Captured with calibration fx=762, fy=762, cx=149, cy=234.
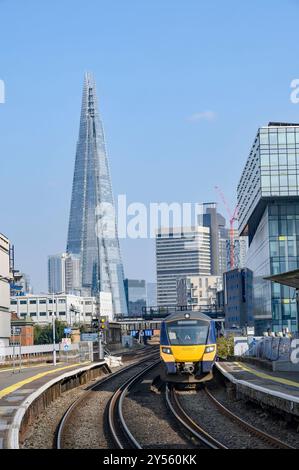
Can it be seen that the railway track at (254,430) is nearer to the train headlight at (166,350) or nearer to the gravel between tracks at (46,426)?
the train headlight at (166,350)

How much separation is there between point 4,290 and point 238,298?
208 feet

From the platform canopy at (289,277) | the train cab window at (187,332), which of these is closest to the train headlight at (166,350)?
the train cab window at (187,332)

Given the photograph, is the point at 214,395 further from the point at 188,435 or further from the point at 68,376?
the point at 188,435

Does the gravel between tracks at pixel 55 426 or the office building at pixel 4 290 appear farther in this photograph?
the office building at pixel 4 290

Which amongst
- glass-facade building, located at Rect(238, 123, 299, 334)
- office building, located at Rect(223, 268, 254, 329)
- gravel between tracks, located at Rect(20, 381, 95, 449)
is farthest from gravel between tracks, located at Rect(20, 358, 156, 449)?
office building, located at Rect(223, 268, 254, 329)

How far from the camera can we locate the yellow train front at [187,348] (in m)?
Answer: 31.8

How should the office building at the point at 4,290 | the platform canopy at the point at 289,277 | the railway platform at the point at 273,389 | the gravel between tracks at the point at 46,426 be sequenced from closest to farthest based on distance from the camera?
the gravel between tracks at the point at 46,426 < the railway platform at the point at 273,389 < the platform canopy at the point at 289,277 < the office building at the point at 4,290

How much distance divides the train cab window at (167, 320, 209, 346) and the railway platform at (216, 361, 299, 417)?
7.35 feet

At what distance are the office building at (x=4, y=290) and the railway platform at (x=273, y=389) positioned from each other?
64125mm

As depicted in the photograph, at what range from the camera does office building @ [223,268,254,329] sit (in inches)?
5527

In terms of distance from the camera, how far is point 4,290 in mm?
97125

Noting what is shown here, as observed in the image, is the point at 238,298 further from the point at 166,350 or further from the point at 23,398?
the point at 23,398

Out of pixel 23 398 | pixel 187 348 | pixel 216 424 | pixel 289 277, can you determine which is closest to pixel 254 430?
pixel 216 424
